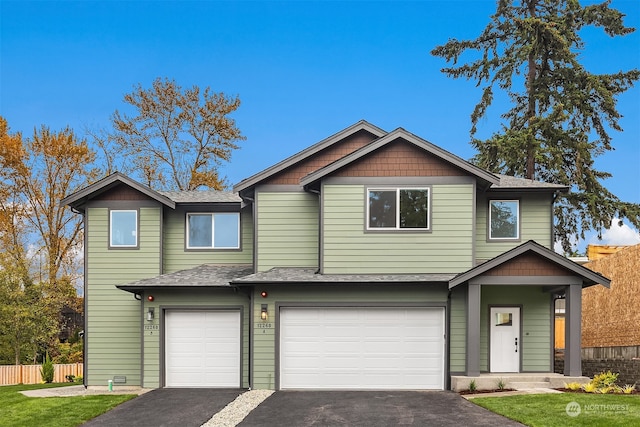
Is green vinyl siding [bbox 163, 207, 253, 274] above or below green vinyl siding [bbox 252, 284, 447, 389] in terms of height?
above

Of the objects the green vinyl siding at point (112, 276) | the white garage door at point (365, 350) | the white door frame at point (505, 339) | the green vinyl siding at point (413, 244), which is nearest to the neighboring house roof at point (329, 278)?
the green vinyl siding at point (413, 244)

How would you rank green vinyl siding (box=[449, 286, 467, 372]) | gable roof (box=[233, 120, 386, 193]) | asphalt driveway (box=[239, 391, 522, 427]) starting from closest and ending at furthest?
asphalt driveway (box=[239, 391, 522, 427])
green vinyl siding (box=[449, 286, 467, 372])
gable roof (box=[233, 120, 386, 193])

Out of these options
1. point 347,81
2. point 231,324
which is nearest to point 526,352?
point 231,324

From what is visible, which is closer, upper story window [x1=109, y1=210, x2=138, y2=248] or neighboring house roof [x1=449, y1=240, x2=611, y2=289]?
neighboring house roof [x1=449, y1=240, x2=611, y2=289]

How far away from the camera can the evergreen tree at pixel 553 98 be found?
72.6ft

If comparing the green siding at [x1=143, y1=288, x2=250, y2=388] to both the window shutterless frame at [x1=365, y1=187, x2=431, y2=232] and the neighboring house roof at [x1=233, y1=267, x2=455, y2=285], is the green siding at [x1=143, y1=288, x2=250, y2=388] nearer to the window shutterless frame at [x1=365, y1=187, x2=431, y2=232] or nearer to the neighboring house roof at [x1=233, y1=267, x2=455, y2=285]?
the neighboring house roof at [x1=233, y1=267, x2=455, y2=285]

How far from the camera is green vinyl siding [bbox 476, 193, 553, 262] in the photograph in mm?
14469

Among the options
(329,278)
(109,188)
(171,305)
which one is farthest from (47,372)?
(329,278)

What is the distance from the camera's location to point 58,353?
23469mm

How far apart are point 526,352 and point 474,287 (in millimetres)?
2762

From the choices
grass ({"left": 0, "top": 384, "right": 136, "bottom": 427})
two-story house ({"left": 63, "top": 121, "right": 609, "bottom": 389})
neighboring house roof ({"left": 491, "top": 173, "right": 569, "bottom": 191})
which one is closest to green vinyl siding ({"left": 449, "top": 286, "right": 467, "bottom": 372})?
two-story house ({"left": 63, "top": 121, "right": 609, "bottom": 389})

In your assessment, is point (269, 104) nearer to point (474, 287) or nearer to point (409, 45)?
point (409, 45)

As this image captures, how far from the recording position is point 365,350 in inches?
528

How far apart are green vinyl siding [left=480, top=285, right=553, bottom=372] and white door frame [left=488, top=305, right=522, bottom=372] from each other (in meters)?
0.09
